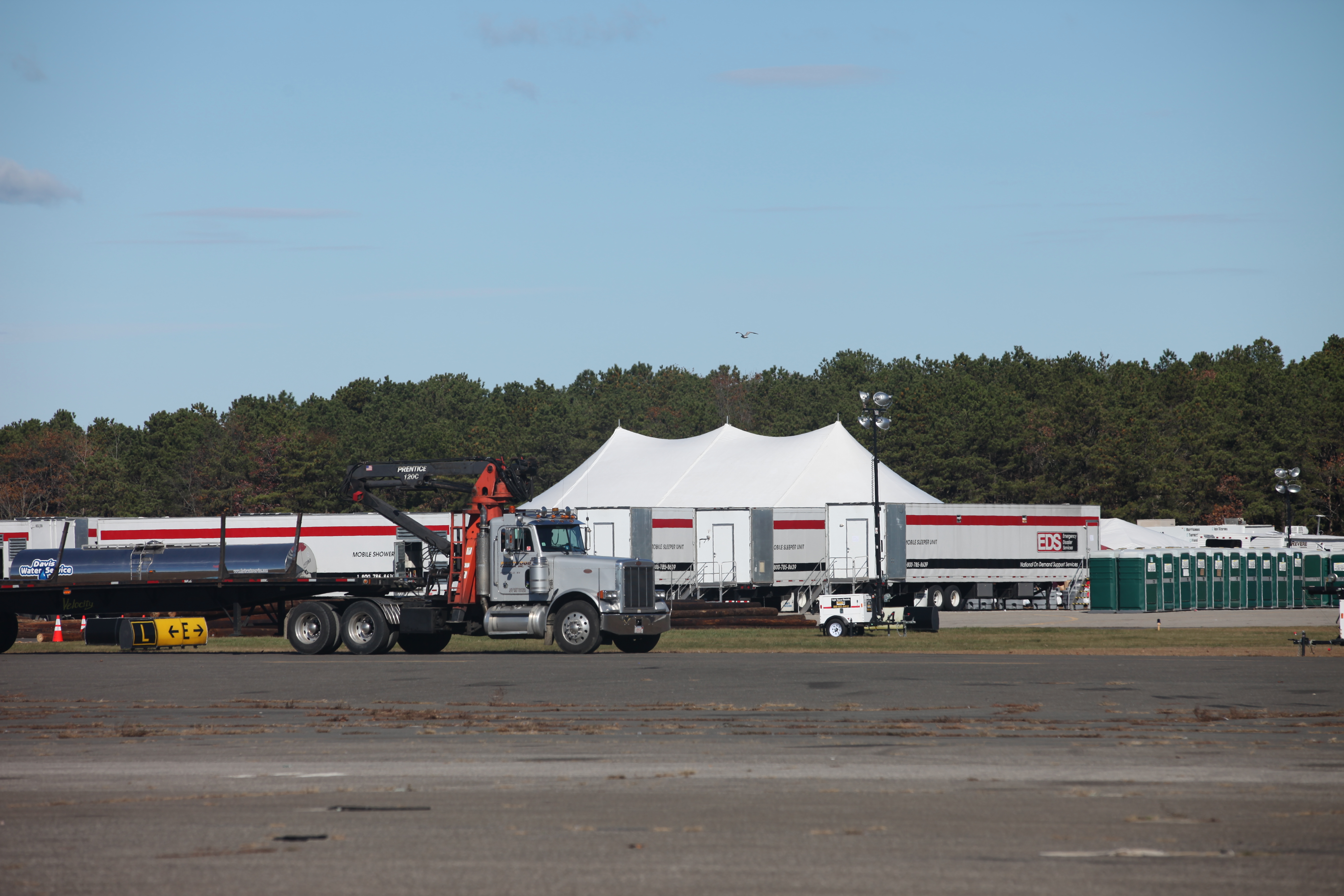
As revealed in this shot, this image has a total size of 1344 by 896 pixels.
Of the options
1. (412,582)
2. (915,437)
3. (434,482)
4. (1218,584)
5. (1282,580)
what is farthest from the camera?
(915,437)

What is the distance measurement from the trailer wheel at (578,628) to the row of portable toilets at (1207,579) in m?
32.0

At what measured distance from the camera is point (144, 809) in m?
10.8

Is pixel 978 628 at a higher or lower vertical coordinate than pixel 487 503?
lower

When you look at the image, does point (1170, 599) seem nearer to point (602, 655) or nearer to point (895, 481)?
point (895, 481)

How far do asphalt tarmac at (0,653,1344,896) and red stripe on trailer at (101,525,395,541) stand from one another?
90.6 ft

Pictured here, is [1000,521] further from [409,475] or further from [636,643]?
[409,475]

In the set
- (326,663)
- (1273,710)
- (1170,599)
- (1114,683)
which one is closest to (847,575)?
(1170,599)

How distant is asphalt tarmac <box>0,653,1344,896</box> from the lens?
27.6 ft

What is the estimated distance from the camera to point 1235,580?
59375 mm

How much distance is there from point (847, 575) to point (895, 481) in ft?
27.4

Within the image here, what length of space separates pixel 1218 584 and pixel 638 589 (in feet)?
121

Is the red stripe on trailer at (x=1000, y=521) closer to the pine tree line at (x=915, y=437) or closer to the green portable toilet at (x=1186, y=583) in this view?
the green portable toilet at (x=1186, y=583)

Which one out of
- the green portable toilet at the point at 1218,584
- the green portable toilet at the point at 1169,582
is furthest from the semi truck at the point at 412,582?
the green portable toilet at the point at 1218,584

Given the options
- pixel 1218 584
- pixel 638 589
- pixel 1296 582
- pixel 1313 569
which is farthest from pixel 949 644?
pixel 1313 569
